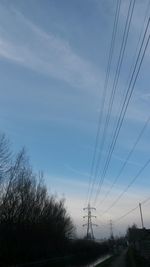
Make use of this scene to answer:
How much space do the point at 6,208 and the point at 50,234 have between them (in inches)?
770

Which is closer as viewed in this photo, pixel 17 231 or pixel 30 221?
pixel 17 231

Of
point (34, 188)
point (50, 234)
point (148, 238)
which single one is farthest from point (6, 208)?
point (148, 238)

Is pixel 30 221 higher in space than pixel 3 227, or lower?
higher

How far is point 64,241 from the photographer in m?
67.4

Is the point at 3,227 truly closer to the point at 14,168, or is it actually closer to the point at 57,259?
the point at 14,168

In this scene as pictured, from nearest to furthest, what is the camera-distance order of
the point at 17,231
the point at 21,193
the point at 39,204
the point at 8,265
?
the point at 8,265 < the point at 17,231 < the point at 21,193 < the point at 39,204

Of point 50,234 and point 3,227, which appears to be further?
point 50,234

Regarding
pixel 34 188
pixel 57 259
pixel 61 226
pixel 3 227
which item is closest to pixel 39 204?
pixel 34 188

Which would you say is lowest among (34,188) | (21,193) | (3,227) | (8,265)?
(8,265)

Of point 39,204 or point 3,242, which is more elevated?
point 39,204

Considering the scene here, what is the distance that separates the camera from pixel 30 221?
161 feet

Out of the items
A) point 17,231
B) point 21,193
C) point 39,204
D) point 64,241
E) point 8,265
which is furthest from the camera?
point 64,241

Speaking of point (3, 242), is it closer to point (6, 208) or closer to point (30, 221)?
point (6, 208)

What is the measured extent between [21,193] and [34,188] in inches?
324
